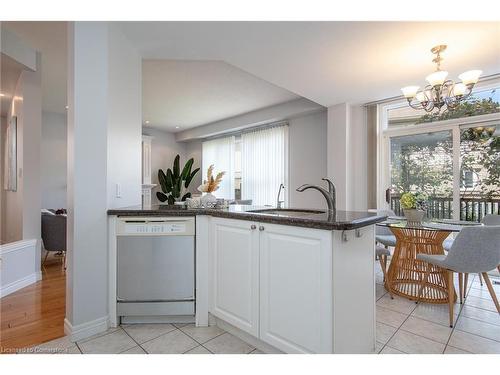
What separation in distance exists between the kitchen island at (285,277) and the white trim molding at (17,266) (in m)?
1.57

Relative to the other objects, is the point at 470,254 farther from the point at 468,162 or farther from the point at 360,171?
the point at 360,171

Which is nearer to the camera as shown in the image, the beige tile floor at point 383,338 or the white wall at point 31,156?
the beige tile floor at point 383,338

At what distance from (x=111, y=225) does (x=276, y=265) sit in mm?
1343

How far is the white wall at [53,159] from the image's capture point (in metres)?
5.52

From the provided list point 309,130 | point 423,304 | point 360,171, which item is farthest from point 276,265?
point 309,130

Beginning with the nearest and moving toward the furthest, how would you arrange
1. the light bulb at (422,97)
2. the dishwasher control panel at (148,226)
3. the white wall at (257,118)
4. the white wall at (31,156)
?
the dishwasher control panel at (148,226) < the light bulb at (422,97) < the white wall at (31,156) < the white wall at (257,118)

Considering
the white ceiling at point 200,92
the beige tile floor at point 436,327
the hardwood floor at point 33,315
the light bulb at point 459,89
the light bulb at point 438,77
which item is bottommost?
the beige tile floor at point 436,327

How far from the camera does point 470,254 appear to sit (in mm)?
2139

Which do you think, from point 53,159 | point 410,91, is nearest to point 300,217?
point 410,91

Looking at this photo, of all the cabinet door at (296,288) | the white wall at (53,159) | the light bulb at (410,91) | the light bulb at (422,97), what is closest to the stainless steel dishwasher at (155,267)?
the cabinet door at (296,288)

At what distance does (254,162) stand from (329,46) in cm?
387

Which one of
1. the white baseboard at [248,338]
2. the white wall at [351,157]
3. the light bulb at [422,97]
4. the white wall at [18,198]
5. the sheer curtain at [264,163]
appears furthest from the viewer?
the sheer curtain at [264,163]

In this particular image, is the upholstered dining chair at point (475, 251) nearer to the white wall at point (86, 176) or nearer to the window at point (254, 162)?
the white wall at point (86, 176)

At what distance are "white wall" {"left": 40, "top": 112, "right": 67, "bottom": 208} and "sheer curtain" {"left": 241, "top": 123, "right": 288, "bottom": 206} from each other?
12.8ft
